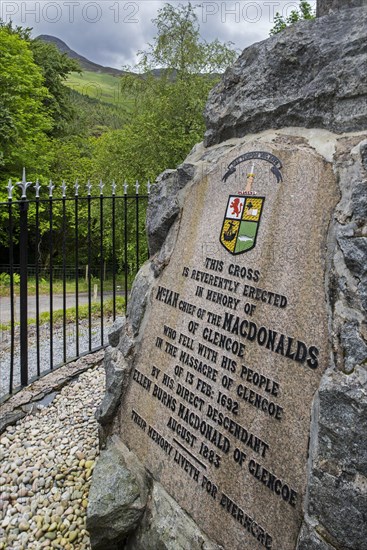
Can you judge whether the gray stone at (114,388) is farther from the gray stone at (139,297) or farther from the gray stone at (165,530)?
the gray stone at (165,530)

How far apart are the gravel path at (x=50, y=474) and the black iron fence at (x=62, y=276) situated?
25.9 inches

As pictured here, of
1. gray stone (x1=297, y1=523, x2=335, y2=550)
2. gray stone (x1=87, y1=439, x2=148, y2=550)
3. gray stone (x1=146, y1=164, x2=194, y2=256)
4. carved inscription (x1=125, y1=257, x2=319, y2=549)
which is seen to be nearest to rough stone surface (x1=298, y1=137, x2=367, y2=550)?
gray stone (x1=297, y1=523, x2=335, y2=550)

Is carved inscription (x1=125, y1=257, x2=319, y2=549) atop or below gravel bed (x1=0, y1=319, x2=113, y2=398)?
atop

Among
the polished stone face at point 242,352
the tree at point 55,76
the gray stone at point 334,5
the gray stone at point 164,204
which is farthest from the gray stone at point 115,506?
the tree at point 55,76

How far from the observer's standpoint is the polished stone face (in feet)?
6.86

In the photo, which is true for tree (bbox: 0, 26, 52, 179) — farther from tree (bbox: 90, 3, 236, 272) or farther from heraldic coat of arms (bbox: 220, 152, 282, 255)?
heraldic coat of arms (bbox: 220, 152, 282, 255)

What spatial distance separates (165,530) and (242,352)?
1.06 meters

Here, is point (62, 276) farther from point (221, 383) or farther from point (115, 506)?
point (221, 383)

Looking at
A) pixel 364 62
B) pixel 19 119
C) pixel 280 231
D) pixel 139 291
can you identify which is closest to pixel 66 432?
pixel 139 291

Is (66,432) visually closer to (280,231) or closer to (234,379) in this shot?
(234,379)

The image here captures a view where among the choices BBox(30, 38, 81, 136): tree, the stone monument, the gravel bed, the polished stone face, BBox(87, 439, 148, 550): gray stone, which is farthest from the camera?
BBox(30, 38, 81, 136): tree

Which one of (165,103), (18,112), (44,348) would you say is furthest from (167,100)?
(44,348)

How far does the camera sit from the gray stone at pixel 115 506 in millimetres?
2682

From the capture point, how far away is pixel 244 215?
8.68 feet
